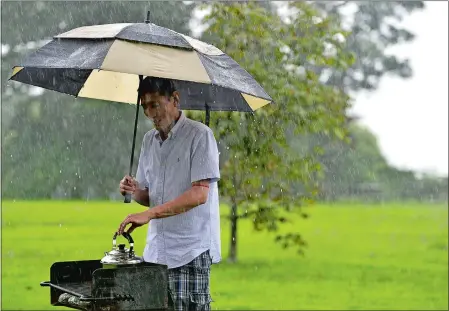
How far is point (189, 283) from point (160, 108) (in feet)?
2.34

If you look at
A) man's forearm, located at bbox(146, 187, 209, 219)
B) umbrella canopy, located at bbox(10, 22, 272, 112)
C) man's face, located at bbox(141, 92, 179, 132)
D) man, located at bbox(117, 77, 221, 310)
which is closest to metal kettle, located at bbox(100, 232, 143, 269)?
man's forearm, located at bbox(146, 187, 209, 219)

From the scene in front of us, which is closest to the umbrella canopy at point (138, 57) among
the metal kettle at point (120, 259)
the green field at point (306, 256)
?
A: the metal kettle at point (120, 259)

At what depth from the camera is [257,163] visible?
7.63m

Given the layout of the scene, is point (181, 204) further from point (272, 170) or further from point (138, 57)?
point (272, 170)

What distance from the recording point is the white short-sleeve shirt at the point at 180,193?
3756mm

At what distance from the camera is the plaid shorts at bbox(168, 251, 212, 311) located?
376cm

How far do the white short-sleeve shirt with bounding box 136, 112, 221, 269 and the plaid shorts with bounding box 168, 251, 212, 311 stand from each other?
0.04 m

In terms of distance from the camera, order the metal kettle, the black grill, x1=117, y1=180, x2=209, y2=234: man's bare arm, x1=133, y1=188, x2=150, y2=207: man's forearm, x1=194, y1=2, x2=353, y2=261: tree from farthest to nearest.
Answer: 1. x1=194, y1=2, x2=353, y2=261: tree
2. x1=133, y1=188, x2=150, y2=207: man's forearm
3. x1=117, y1=180, x2=209, y2=234: man's bare arm
4. the metal kettle
5. the black grill

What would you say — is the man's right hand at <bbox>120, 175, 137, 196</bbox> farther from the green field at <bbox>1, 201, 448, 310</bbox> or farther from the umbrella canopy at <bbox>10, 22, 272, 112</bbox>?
the green field at <bbox>1, 201, 448, 310</bbox>

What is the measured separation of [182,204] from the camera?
3.62 m

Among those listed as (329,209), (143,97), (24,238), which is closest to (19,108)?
(24,238)

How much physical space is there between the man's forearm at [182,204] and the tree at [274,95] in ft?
10.7

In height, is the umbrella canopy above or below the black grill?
Answer: above

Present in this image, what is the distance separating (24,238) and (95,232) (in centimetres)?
118
